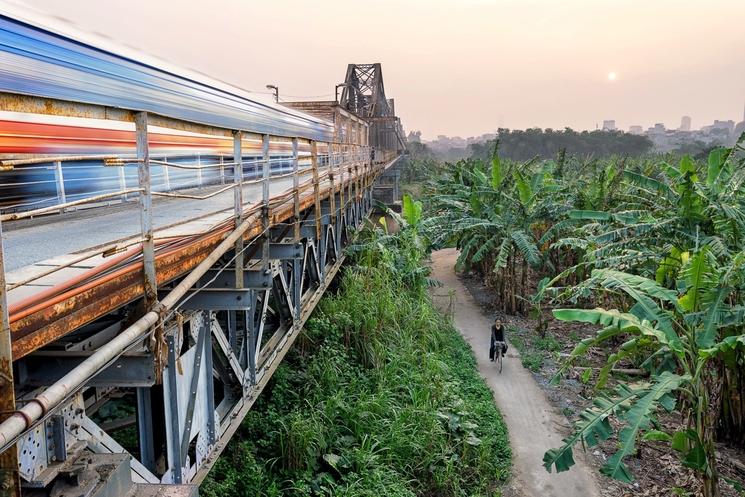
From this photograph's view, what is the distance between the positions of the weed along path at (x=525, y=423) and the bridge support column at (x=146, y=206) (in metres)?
6.00

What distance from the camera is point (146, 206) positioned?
2.62m

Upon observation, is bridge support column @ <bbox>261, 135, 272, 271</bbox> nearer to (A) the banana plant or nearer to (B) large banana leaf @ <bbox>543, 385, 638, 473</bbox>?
(A) the banana plant

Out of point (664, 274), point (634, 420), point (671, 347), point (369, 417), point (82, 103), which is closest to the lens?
point (82, 103)

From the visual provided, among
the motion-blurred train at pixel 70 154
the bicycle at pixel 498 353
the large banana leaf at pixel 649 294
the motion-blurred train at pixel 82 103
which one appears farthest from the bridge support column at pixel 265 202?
the bicycle at pixel 498 353

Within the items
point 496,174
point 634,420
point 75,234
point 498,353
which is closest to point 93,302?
point 75,234

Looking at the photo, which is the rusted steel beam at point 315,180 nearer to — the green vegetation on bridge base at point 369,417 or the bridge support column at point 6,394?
the green vegetation on bridge base at point 369,417

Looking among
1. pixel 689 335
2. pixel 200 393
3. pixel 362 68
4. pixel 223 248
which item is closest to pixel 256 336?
pixel 200 393

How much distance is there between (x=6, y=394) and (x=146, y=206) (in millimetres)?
1097

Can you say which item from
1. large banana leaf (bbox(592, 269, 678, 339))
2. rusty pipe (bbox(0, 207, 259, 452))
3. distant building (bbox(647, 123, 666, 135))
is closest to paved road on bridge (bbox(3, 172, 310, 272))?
rusty pipe (bbox(0, 207, 259, 452))

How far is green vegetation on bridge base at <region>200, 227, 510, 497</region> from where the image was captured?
629 cm

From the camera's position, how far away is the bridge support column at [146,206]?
8.46ft

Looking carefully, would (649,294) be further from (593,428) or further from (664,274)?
(664,274)

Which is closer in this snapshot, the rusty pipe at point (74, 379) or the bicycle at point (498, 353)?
the rusty pipe at point (74, 379)

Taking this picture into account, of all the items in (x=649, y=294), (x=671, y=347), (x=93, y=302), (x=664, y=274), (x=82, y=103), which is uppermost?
(x=82, y=103)
